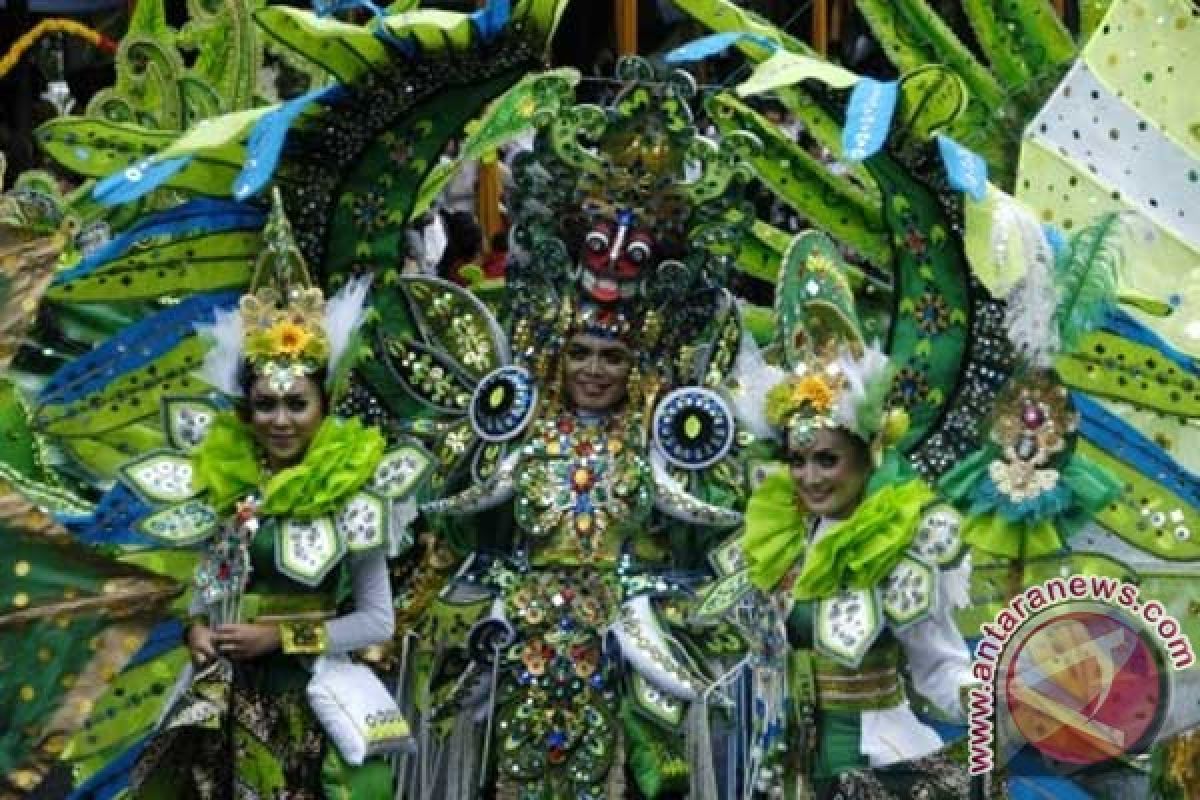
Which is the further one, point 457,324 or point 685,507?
point 457,324

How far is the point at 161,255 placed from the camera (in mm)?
7824

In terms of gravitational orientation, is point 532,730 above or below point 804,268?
below

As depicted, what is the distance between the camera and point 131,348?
784cm

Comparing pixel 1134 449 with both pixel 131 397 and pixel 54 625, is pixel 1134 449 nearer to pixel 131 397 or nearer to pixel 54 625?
pixel 131 397

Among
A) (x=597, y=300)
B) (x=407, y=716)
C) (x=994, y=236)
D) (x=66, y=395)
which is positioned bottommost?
(x=407, y=716)

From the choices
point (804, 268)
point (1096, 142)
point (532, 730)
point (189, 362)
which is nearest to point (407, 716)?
point (532, 730)

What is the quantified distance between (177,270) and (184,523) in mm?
793

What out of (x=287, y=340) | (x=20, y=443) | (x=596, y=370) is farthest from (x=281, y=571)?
(x=596, y=370)

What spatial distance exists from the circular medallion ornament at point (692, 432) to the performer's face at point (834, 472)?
2.76ft

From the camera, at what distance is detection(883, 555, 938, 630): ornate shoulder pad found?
21.8 feet

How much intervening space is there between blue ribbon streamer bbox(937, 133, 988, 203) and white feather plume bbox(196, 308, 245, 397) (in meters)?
1.69

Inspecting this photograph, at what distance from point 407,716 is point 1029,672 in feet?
5.87

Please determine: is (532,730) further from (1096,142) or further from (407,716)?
(1096,142)

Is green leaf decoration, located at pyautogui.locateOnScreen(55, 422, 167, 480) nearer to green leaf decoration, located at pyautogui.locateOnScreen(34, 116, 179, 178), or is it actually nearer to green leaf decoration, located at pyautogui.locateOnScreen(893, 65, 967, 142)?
green leaf decoration, located at pyautogui.locateOnScreen(34, 116, 179, 178)
